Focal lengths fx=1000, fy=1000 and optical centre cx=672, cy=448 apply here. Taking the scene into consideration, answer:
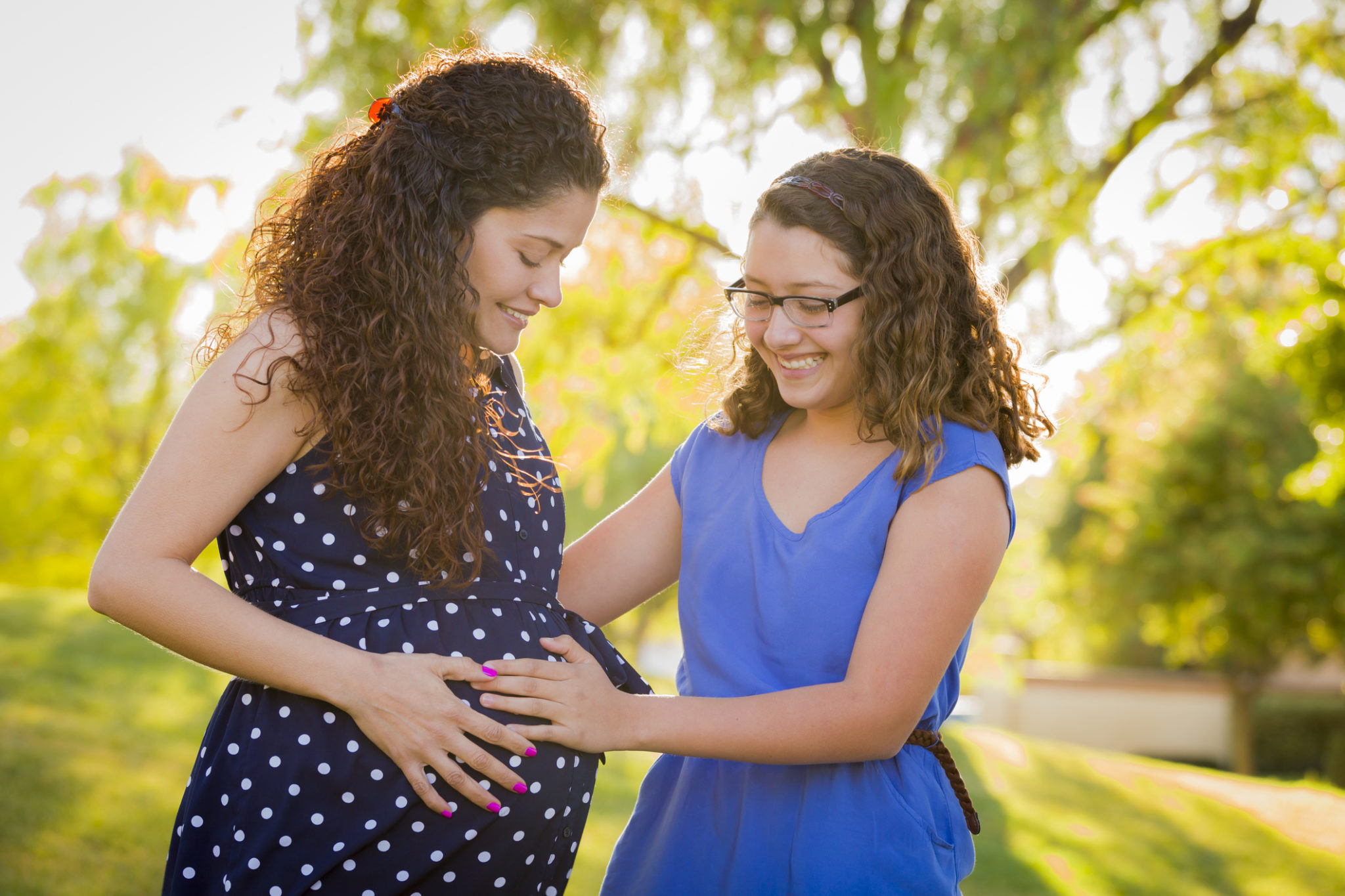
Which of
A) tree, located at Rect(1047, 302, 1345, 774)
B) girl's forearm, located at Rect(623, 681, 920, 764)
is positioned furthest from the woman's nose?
tree, located at Rect(1047, 302, 1345, 774)

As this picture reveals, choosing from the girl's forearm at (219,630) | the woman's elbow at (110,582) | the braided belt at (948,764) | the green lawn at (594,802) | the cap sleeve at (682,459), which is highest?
the cap sleeve at (682,459)

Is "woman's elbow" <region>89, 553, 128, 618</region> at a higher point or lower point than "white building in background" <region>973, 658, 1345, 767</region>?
higher

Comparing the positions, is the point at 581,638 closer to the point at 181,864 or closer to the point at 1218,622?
the point at 181,864

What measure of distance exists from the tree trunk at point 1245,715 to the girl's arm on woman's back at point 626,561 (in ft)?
63.8

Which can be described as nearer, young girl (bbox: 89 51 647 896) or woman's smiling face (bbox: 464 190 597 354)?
young girl (bbox: 89 51 647 896)

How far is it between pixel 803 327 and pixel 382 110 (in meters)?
0.91

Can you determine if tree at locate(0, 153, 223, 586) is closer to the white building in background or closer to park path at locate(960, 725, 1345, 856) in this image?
park path at locate(960, 725, 1345, 856)

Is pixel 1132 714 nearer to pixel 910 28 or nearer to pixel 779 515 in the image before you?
pixel 910 28

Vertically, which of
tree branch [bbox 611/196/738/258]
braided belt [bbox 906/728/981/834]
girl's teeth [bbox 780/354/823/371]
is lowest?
braided belt [bbox 906/728/981/834]

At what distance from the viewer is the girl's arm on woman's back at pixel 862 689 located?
1753 millimetres

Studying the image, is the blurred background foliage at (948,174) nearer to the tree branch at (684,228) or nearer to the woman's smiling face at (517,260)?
the tree branch at (684,228)

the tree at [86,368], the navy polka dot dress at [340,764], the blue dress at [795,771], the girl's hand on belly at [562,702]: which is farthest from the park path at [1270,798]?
the tree at [86,368]

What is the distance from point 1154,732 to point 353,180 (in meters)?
22.8

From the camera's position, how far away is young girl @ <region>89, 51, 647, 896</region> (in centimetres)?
160
